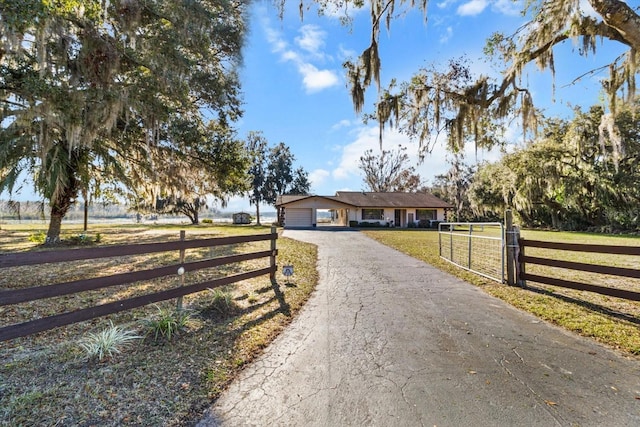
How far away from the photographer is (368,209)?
31.4 meters

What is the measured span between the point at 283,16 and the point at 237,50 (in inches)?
187

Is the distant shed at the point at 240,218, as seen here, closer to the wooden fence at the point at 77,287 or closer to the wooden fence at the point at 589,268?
the wooden fence at the point at 77,287

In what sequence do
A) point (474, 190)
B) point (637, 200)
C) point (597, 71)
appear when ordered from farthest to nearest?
point (474, 190)
point (637, 200)
point (597, 71)

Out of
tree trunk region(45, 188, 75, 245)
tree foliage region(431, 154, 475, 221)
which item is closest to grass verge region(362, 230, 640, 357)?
tree trunk region(45, 188, 75, 245)

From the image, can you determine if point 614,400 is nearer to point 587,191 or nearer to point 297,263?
point 297,263

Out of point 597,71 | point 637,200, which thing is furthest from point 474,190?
point 597,71

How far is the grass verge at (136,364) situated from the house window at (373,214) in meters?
27.0

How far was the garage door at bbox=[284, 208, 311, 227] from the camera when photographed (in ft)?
95.8

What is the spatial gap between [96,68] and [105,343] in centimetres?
701

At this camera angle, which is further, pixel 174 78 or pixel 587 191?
pixel 587 191

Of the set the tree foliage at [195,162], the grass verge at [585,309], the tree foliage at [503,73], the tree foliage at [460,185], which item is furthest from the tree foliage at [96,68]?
the tree foliage at [460,185]

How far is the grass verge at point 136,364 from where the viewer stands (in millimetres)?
2201

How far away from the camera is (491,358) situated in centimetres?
309

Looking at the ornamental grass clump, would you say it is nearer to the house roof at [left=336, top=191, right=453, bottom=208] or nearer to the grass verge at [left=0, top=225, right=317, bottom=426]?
the grass verge at [left=0, top=225, right=317, bottom=426]
